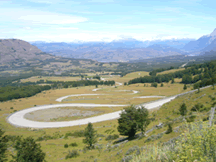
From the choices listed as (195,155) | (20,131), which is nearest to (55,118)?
(20,131)

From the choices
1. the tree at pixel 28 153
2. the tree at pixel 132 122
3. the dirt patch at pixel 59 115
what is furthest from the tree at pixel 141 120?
the dirt patch at pixel 59 115

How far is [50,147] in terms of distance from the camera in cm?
3566

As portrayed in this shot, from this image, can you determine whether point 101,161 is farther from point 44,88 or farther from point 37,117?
point 44,88

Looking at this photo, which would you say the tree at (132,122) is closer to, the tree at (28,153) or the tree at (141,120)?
the tree at (141,120)

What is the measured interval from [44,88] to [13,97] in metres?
53.4

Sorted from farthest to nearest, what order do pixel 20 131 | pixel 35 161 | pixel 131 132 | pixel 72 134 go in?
1. pixel 20 131
2. pixel 72 134
3. pixel 131 132
4. pixel 35 161

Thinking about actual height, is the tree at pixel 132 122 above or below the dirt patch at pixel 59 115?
above

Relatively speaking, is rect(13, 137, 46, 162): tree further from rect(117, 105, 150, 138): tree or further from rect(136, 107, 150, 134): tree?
rect(136, 107, 150, 134): tree

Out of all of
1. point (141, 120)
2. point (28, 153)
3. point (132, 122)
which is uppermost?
point (141, 120)

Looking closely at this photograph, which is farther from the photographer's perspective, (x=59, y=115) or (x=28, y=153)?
(x=59, y=115)

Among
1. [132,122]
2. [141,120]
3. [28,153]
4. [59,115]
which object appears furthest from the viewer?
[59,115]

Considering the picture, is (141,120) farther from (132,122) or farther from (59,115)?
(59,115)

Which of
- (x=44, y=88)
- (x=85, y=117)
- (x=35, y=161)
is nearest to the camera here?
(x=35, y=161)

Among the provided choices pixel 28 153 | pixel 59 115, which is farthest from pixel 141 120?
pixel 59 115
